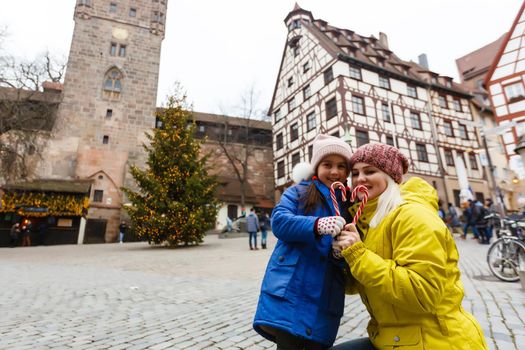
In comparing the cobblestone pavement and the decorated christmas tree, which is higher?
the decorated christmas tree

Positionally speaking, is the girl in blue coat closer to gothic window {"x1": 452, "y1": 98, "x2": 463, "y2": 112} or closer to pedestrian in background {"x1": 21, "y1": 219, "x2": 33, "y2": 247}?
pedestrian in background {"x1": 21, "y1": 219, "x2": 33, "y2": 247}

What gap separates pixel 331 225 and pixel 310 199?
0.35 m

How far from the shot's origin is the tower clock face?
26531mm

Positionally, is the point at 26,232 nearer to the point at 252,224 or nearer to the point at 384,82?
the point at 252,224

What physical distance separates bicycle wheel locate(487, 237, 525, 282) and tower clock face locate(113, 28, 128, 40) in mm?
29974

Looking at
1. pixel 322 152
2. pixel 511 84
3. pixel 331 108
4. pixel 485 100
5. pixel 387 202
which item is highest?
pixel 485 100

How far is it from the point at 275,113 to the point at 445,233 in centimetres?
3068

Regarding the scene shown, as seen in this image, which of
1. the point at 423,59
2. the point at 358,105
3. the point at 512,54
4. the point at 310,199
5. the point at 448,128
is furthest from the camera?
the point at 423,59

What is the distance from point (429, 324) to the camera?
1.25 m

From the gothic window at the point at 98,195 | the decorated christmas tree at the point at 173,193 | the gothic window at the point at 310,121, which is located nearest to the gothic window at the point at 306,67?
the gothic window at the point at 310,121

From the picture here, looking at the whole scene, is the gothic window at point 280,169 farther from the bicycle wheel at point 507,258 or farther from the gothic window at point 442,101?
the bicycle wheel at point 507,258

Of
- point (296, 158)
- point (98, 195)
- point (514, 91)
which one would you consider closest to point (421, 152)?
point (514, 91)

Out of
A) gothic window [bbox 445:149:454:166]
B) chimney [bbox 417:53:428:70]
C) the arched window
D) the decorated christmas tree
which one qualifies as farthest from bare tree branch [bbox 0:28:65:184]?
chimney [bbox 417:53:428:70]

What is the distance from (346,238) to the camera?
4.42 ft
